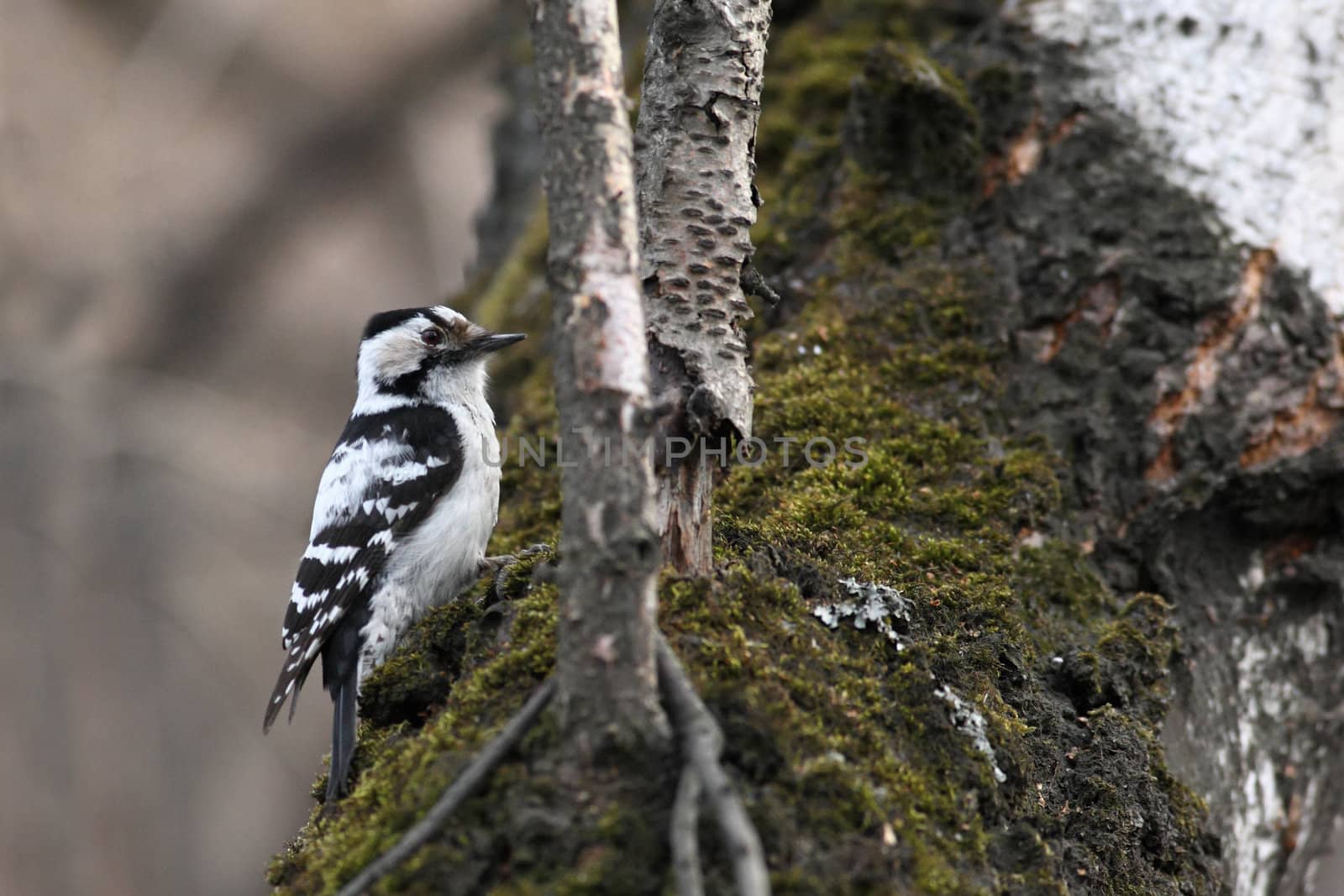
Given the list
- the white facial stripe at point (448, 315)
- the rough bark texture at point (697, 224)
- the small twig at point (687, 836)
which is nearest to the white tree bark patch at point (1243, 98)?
the rough bark texture at point (697, 224)

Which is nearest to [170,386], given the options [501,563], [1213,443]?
[501,563]

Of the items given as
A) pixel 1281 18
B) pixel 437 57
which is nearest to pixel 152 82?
pixel 437 57

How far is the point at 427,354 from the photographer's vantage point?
14.0ft

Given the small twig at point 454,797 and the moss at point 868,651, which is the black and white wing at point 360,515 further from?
the small twig at point 454,797

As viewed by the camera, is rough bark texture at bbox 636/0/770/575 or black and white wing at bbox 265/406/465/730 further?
black and white wing at bbox 265/406/465/730

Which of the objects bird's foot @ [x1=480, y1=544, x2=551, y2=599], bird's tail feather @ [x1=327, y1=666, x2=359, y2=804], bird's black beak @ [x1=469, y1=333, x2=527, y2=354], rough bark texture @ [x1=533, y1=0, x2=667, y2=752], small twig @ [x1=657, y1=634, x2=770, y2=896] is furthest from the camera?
bird's black beak @ [x1=469, y1=333, x2=527, y2=354]

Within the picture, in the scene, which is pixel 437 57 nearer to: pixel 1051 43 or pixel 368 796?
pixel 1051 43

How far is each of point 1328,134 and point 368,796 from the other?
396 centimetres

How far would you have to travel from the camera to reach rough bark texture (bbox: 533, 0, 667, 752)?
5.89 ft

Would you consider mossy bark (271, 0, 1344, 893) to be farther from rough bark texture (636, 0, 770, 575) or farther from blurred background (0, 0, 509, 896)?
blurred background (0, 0, 509, 896)

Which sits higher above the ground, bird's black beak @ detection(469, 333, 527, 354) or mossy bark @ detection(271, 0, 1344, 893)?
bird's black beak @ detection(469, 333, 527, 354)

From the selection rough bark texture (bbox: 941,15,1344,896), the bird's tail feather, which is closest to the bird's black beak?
the bird's tail feather

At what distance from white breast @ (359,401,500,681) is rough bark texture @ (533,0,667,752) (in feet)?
5.54

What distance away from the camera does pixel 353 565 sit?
357 centimetres
